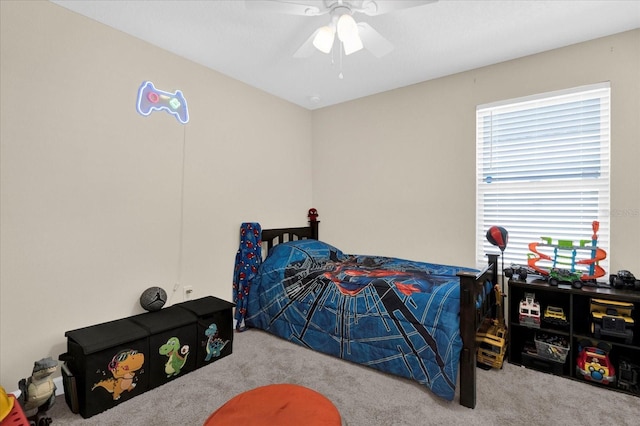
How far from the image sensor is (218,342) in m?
2.44

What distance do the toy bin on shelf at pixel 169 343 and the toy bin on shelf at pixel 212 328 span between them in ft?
0.19

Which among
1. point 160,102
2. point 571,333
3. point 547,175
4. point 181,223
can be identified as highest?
point 160,102

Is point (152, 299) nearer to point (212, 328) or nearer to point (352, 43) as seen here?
point (212, 328)

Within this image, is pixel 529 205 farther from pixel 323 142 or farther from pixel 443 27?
pixel 323 142

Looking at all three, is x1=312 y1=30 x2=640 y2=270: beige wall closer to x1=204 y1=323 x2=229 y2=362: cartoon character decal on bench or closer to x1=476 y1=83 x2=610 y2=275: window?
x1=476 y1=83 x2=610 y2=275: window

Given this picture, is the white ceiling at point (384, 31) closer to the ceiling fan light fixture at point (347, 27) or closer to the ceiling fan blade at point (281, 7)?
the ceiling fan blade at point (281, 7)

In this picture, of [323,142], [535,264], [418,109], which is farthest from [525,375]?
[323,142]

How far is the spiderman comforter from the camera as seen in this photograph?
1.95 meters

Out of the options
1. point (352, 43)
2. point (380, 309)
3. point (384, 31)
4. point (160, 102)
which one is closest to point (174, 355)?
point (380, 309)

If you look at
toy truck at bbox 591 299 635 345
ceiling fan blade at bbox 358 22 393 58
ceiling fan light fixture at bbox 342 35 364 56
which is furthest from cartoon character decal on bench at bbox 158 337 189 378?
toy truck at bbox 591 299 635 345

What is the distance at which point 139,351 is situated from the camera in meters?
1.96

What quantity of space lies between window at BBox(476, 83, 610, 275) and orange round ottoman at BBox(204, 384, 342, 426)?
7.21 feet

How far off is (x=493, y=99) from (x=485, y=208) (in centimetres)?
99

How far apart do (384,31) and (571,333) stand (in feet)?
8.30
